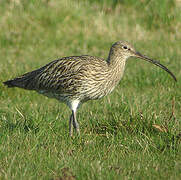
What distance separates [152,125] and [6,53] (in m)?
6.00

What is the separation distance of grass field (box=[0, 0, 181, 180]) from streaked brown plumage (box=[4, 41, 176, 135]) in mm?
311

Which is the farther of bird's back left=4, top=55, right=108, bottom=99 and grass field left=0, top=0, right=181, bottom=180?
bird's back left=4, top=55, right=108, bottom=99

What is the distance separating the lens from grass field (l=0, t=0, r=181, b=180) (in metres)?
4.46

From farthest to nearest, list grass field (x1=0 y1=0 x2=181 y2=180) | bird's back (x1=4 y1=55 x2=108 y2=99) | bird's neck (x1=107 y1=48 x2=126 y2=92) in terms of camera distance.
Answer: bird's neck (x1=107 y1=48 x2=126 y2=92) < bird's back (x1=4 y1=55 x2=108 y2=99) < grass field (x1=0 y1=0 x2=181 y2=180)

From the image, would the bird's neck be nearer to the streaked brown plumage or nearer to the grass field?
the streaked brown plumage

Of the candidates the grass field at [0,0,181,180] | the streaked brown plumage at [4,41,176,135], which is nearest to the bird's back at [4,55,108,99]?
the streaked brown plumage at [4,41,176,135]

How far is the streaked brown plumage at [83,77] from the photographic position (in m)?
6.16

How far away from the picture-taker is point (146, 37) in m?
11.6

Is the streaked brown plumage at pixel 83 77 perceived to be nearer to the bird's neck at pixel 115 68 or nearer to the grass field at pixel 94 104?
the bird's neck at pixel 115 68

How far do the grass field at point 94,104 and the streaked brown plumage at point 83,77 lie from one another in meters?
0.31

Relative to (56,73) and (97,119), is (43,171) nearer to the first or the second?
(97,119)

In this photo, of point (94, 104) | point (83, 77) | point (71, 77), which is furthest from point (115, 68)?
point (94, 104)

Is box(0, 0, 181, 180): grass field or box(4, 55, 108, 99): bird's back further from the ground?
box(4, 55, 108, 99): bird's back

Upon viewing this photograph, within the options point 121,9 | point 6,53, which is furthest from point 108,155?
point 121,9
